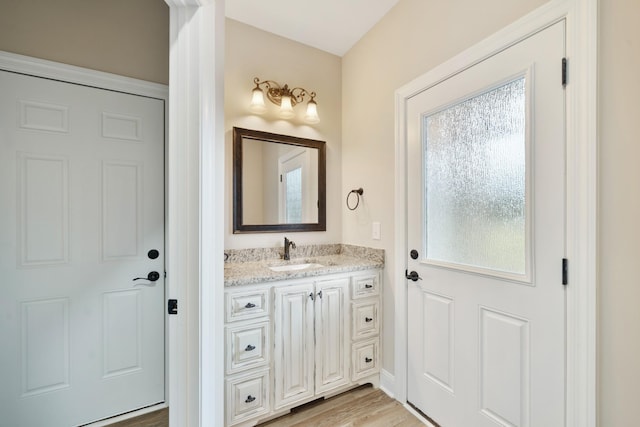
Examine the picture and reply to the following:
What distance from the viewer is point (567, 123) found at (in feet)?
3.54

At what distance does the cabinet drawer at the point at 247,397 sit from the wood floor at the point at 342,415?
0.19 m

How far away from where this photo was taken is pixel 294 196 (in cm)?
228

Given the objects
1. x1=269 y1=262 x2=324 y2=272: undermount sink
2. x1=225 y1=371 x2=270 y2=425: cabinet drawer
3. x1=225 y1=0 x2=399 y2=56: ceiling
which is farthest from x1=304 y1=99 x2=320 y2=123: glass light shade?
x1=225 y1=371 x2=270 y2=425: cabinet drawer

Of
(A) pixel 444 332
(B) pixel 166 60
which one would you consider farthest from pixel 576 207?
(B) pixel 166 60

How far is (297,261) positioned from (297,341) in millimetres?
641

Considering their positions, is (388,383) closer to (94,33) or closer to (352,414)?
(352,414)

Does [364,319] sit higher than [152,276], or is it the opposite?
[152,276]

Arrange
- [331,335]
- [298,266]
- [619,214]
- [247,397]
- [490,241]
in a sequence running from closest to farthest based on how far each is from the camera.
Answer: [619,214], [490,241], [247,397], [331,335], [298,266]

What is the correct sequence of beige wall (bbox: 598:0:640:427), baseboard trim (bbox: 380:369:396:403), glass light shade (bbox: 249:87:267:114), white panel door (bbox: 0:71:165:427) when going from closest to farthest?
beige wall (bbox: 598:0:640:427)
white panel door (bbox: 0:71:165:427)
baseboard trim (bbox: 380:369:396:403)
glass light shade (bbox: 249:87:267:114)

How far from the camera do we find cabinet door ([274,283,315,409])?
1.64 m

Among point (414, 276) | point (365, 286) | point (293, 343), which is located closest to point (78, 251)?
point (293, 343)

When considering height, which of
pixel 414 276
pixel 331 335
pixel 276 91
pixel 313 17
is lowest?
pixel 331 335

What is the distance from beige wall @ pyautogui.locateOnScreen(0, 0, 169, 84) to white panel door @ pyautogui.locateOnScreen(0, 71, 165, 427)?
169mm

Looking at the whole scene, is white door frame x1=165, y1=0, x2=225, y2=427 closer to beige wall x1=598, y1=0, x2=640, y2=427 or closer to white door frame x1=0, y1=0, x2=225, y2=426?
white door frame x1=0, y1=0, x2=225, y2=426
